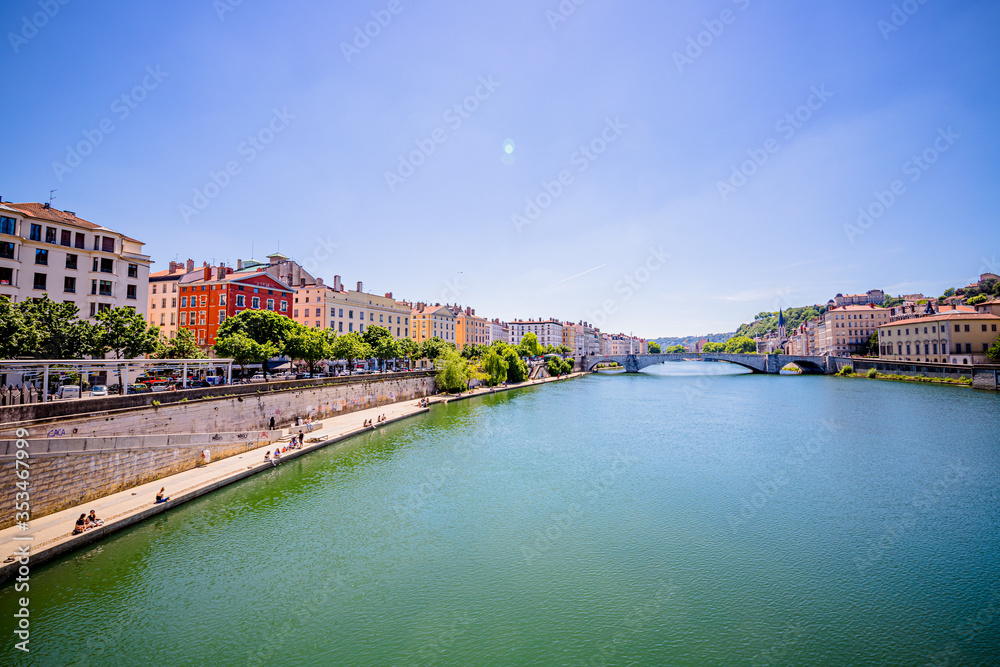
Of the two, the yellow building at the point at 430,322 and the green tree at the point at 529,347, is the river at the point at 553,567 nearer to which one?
the yellow building at the point at 430,322

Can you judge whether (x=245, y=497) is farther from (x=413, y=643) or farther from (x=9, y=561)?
(x=413, y=643)

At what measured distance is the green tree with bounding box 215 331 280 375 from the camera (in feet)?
118

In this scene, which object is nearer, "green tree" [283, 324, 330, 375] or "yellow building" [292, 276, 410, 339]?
"green tree" [283, 324, 330, 375]

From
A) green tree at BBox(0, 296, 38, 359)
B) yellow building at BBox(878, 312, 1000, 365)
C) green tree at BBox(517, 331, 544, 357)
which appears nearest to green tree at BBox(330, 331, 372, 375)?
green tree at BBox(0, 296, 38, 359)

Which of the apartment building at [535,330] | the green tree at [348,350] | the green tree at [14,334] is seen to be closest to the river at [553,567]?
the green tree at [14,334]

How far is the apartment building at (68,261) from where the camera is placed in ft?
102

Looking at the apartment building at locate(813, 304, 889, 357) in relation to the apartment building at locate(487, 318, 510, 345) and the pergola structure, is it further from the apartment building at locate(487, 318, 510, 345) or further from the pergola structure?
the pergola structure

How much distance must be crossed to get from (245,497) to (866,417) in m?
47.9

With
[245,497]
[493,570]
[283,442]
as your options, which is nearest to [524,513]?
[493,570]

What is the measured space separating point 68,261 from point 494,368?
46.6 m

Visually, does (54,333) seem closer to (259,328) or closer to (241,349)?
(241,349)

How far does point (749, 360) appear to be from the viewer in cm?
10119

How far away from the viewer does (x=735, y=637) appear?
1095 centimetres

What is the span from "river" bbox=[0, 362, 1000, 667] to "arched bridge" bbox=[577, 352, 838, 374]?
240ft
